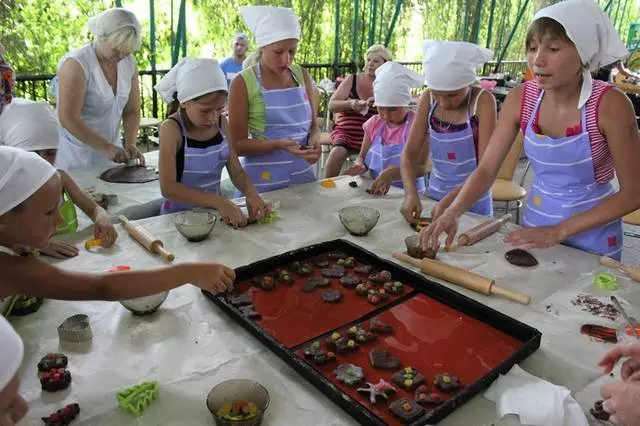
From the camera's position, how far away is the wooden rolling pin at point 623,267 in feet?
5.34

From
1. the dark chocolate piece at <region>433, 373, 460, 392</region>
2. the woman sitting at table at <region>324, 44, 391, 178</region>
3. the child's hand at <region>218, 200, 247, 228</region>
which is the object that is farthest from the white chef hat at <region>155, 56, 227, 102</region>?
the woman sitting at table at <region>324, 44, 391, 178</region>

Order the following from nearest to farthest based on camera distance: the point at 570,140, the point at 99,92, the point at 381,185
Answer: the point at 570,140
the point at 381,185
the point at 99,92

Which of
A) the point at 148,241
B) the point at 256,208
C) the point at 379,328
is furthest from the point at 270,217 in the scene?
the point at 379,328

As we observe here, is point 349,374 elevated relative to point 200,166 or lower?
lower

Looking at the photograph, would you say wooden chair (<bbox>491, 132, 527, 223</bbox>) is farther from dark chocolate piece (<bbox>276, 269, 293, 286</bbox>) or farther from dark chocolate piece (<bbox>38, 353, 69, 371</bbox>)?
dark chocolate piece (<bbox>38, 353, 69, 371</bbox>)

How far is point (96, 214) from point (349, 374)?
4.21 feet

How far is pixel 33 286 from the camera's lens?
123 cm

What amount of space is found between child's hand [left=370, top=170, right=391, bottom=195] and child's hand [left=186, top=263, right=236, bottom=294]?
1307 mm

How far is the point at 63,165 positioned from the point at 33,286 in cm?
202

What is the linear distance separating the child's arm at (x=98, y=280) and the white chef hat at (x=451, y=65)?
145cm

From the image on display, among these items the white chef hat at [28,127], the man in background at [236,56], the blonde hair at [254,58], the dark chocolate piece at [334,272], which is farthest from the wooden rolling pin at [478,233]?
the man in background at [236,56]

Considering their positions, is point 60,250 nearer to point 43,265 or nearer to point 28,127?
point 43,265

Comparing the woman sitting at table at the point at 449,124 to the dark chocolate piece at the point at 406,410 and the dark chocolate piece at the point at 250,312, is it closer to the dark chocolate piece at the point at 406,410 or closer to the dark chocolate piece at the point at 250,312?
the dark chocolate piece at the point at 250,312

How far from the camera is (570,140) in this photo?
5.88 ft
